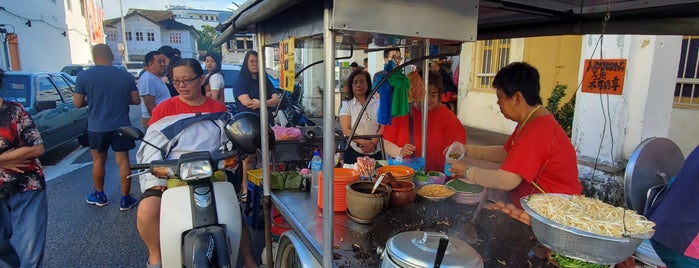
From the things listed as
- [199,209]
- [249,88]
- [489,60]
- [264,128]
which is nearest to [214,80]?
[249,88]

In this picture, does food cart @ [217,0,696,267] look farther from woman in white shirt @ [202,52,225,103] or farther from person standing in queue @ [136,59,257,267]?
woman in white shirt @ [202,52,225,103]

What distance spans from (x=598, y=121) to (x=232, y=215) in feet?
15.3

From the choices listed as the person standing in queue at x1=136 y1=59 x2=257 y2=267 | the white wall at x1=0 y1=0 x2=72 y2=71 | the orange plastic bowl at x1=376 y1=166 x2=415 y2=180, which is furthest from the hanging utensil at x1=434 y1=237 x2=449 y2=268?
the white wall at x1=0 y1=0 x2=72 y2=71

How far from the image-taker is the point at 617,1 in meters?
2.29

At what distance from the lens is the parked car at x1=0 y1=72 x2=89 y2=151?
5.83m

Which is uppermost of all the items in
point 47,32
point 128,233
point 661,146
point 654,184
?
point 47,32

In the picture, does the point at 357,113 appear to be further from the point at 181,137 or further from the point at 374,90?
the point at 374,90

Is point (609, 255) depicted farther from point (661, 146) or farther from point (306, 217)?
point (661, 146)

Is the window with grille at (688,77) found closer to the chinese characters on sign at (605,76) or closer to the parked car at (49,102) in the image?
the chinese characters on sign at (605,76)

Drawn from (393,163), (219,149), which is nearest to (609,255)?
(393,163)

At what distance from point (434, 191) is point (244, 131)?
125cm

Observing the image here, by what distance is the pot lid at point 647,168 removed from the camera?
2.44 meters

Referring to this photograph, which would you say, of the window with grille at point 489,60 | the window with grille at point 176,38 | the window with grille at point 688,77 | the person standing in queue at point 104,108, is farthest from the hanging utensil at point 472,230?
the window with grille at point 176,38

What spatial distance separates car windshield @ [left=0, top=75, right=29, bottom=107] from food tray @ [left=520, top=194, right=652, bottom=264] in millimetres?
7271
